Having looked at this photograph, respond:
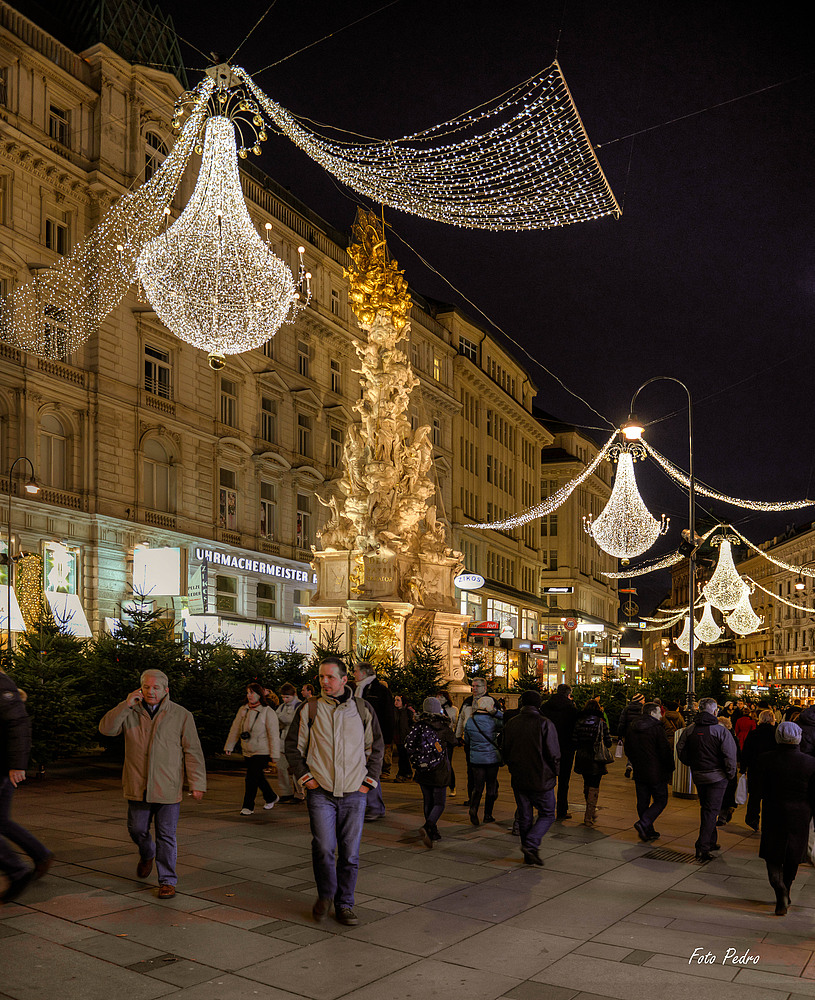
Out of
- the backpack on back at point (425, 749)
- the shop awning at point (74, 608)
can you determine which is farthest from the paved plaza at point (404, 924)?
the shop awning at point (74, 608)

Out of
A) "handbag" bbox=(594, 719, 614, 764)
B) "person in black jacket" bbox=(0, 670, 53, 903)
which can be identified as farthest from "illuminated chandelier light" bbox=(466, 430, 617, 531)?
"person in black jacket" bbox=(0, 670, 53, 903)

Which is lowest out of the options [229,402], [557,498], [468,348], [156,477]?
[557,498]

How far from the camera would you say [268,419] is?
4388 centimetres

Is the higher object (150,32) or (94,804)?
(150,32)

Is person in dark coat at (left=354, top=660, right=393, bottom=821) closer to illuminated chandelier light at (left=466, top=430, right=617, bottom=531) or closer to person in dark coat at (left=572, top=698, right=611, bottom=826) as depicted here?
person in dark coat at (left=572, top=698, right=611, bottom=826)

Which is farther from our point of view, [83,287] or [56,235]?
[56,235]

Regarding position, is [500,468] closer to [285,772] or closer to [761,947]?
[285,772]

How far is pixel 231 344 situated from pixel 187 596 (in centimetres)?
1837

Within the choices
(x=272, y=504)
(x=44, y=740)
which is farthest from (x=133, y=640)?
(x=272, y=504)

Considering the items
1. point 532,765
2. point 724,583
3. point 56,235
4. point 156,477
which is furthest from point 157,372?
point 532,765

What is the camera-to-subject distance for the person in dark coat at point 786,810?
8891 mm

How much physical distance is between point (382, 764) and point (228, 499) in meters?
29.1

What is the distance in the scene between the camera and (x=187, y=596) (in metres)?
36.0

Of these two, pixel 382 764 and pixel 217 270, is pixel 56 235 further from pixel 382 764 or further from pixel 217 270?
pixel 382 764
